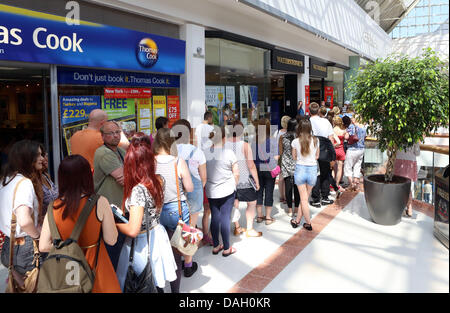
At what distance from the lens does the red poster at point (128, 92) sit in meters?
6.92

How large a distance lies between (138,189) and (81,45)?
13.9 feet

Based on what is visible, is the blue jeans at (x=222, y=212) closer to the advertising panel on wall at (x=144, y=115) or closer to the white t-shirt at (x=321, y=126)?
the white t-shirt at (x=321, y=126)

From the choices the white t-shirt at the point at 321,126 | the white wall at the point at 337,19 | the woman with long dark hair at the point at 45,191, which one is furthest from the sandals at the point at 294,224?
the white wall at the point at 337,19

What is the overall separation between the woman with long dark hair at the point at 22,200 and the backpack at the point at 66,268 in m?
0.49

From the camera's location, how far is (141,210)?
9.07ft

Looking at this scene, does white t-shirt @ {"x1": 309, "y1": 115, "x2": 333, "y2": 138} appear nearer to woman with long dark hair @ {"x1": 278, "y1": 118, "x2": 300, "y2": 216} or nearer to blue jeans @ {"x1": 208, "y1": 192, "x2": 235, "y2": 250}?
woman with long dark hair @ {"x1": 278, "y1": 118, "x2": 300, "y2": 216}

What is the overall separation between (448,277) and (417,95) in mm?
3860

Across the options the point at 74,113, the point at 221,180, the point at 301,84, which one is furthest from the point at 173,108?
the point at 301,84

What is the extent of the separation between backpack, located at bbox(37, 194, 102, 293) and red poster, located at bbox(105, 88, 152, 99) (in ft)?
16.4

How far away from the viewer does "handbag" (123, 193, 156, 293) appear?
2.74 metres

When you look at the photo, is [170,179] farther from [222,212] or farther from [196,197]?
[222,212]

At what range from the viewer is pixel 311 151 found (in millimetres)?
5242

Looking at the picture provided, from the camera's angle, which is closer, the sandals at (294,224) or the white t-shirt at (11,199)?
the white t-shirt at (11,199)
